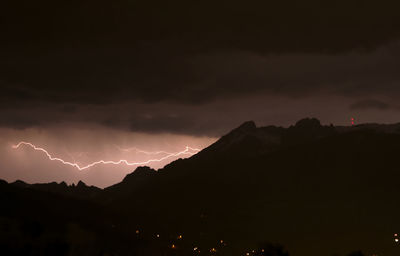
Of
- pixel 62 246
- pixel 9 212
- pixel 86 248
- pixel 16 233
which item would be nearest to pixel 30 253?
pixel 62 246

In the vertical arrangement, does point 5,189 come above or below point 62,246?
above

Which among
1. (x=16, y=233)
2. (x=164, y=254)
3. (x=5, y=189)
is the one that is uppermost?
(x=5, y=189)

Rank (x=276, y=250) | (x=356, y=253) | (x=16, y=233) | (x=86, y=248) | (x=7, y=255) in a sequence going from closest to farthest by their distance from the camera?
(x=356, y=253) → (x=276, y=250) → (x=7, y=255) → (x=16, y=233) → (x=86, y=248)

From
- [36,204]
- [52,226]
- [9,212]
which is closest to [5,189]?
[36,204]

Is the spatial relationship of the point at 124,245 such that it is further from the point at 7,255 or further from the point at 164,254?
the point at 7,255

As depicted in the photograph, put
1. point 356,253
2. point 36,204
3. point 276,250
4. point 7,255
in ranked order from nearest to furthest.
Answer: point 356,253 < point 276,250 < point 7,255 < point 36,204

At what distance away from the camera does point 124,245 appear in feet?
527

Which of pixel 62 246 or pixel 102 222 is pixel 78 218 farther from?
pixel 62 246

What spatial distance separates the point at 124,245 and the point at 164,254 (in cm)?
1256

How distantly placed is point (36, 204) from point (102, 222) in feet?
83.7

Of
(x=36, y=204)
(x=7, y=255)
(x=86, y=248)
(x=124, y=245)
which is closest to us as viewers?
(x=7, y=255)

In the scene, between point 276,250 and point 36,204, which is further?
point 36,204

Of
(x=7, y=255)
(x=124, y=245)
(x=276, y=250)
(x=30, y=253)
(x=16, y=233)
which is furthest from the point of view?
(x=124, y=245)

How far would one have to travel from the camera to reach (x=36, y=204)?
188 meters
